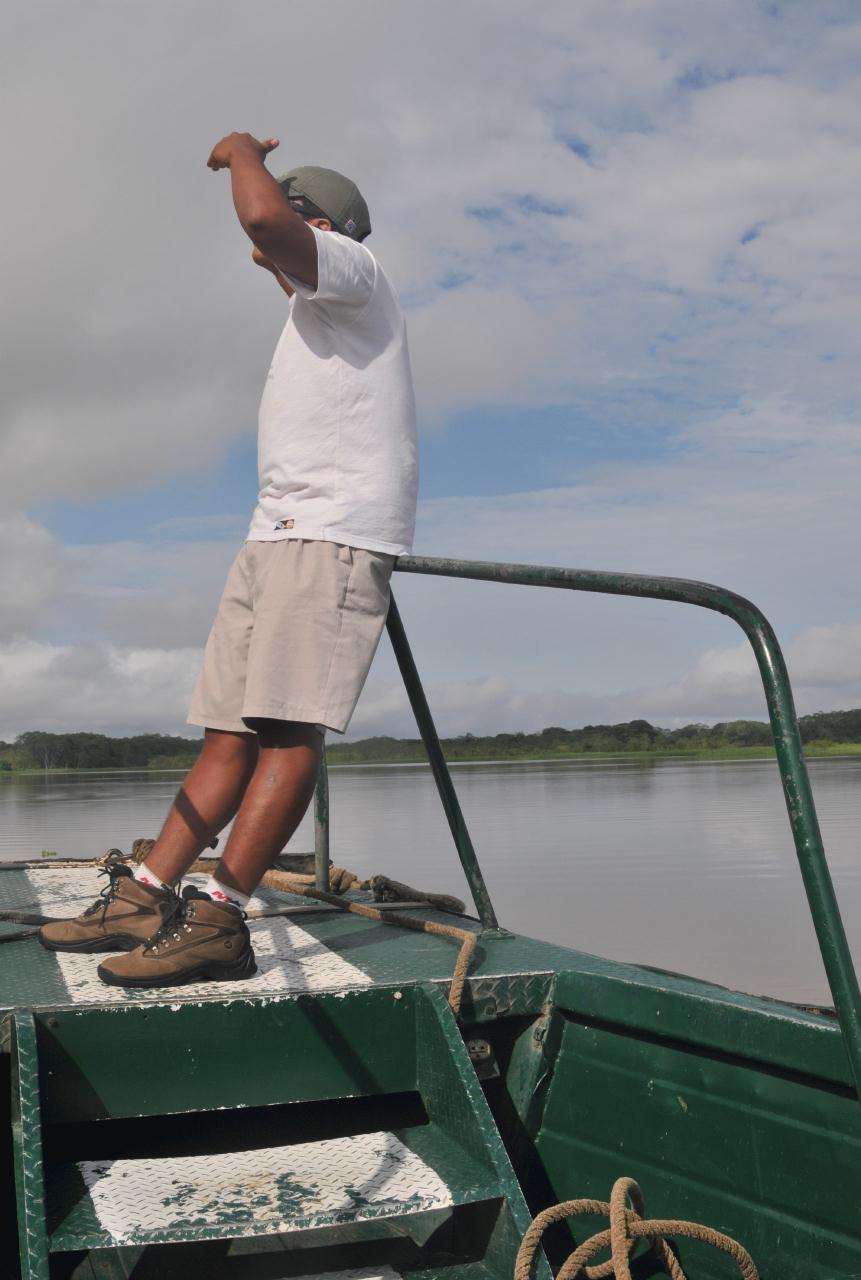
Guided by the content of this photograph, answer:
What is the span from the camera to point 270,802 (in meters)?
2.51

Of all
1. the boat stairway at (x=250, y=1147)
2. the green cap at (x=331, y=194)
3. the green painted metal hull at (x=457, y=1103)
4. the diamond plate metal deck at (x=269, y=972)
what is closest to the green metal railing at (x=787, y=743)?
the green painted metal hull at (x=457, y=1103)

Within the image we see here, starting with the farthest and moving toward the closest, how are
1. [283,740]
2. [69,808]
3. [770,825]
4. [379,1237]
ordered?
[69,808] → [770,825] → [283,740] → [379,1237]

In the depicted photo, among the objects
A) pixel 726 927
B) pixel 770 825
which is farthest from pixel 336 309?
pixel 770 825

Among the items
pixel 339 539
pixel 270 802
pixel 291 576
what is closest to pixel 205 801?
pixel 270 802

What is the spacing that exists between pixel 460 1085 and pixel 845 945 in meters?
0.76

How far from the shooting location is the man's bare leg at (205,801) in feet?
8.64

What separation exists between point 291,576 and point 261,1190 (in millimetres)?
1185

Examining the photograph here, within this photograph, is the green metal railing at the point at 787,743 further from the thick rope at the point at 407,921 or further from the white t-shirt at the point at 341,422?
the thick rope at the point at 407,921

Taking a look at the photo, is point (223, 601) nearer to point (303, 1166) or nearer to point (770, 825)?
point (303, 1166)

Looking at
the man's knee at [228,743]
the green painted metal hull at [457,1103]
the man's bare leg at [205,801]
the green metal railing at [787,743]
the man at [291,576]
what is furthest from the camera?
the man's knee at [228,743]

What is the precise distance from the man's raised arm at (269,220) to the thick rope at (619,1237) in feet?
5.94

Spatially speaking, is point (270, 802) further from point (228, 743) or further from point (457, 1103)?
point (457, 1103)

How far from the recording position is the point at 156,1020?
2.06 meters

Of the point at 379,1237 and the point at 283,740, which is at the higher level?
the point at 283,740
